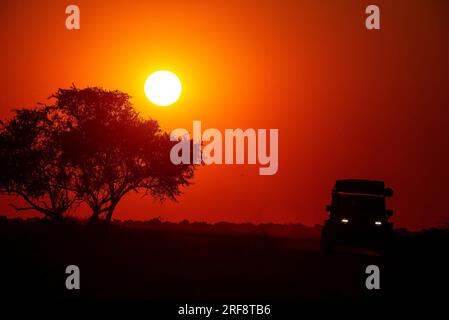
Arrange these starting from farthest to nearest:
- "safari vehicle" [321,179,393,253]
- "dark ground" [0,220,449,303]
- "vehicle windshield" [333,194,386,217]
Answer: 1. "vehicle windshield" [333,194,386,217]
2. "safari vehicle" [321,179,393,253]
3. "dark ground" [0,220,449,303]

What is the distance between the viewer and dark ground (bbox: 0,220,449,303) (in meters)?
15.2

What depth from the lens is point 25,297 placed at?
14.5 m

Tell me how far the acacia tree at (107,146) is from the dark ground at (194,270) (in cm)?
591

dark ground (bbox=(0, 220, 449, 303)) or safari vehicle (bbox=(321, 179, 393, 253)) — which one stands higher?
safari vehicle (bbox=(321, 179, 393, 253))

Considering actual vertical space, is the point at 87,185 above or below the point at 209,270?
above

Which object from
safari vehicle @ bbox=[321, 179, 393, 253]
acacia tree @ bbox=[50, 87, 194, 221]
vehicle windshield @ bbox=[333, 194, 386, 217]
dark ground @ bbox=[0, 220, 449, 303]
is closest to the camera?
dark ground @ bbox=[0, 220, 449, 303]

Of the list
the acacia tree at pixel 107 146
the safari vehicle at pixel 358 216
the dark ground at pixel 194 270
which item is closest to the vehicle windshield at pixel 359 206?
the safari vehicle at pixel 358 216

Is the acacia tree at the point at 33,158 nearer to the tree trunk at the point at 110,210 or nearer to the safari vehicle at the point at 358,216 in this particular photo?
the tree trunk at the point at 110,210

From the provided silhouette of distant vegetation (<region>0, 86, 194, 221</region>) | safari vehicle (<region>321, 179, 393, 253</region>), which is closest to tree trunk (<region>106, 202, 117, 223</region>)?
silhouette of distant vegetation (<region>0, 86, 194, 221</region>)

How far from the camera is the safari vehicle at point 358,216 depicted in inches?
995

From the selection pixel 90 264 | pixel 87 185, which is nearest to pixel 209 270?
pixel 90 264

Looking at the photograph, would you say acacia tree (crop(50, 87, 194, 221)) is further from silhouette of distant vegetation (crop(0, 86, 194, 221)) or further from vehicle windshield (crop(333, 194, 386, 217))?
vehicle windshield (crop(333, 194, 386, 217))
